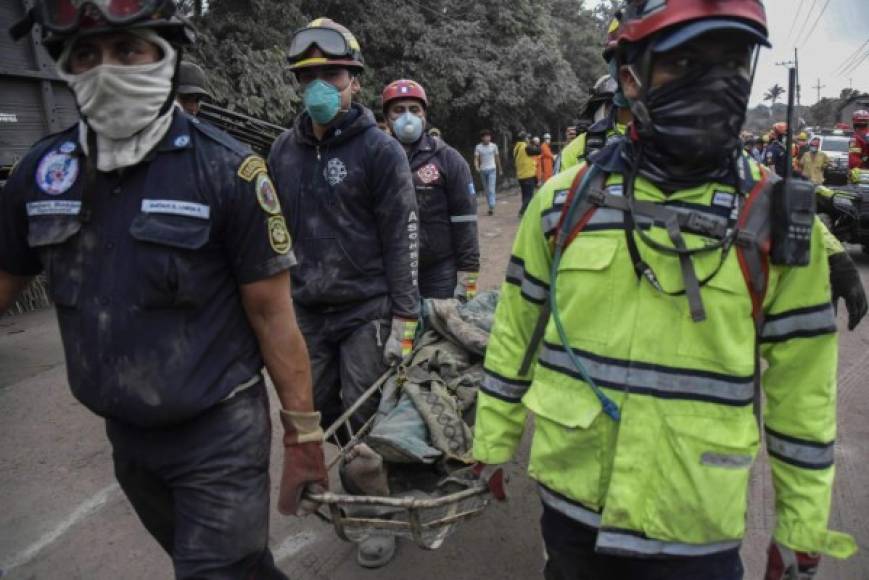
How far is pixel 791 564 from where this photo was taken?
165 cm

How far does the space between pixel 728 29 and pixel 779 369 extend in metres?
0.81

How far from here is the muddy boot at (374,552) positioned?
314cm

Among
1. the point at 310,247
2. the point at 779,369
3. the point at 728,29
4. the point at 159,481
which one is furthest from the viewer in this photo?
the point at 310,247

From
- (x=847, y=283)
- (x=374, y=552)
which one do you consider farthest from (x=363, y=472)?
(x=847, y=283)

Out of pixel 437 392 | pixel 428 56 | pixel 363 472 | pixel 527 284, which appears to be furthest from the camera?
pixel 428 56

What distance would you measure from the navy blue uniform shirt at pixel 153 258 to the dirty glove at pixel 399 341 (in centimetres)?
123

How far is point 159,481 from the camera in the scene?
202cm

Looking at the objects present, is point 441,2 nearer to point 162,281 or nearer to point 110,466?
point 110,466

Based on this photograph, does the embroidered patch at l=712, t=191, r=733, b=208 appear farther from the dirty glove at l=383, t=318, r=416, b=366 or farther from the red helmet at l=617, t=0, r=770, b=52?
the dirty glove at l=383, t=318, r=416, b=366

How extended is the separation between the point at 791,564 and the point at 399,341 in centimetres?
194

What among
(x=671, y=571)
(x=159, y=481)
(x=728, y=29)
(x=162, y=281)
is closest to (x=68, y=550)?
(x=159, y=481)

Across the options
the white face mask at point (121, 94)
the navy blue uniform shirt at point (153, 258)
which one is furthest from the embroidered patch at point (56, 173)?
the white face mask at point (121, 94)

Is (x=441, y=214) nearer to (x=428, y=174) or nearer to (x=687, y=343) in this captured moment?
(x=428, y=174)

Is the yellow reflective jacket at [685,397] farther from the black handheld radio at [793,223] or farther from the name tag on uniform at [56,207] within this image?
the name tag on uniform at [56,207]
